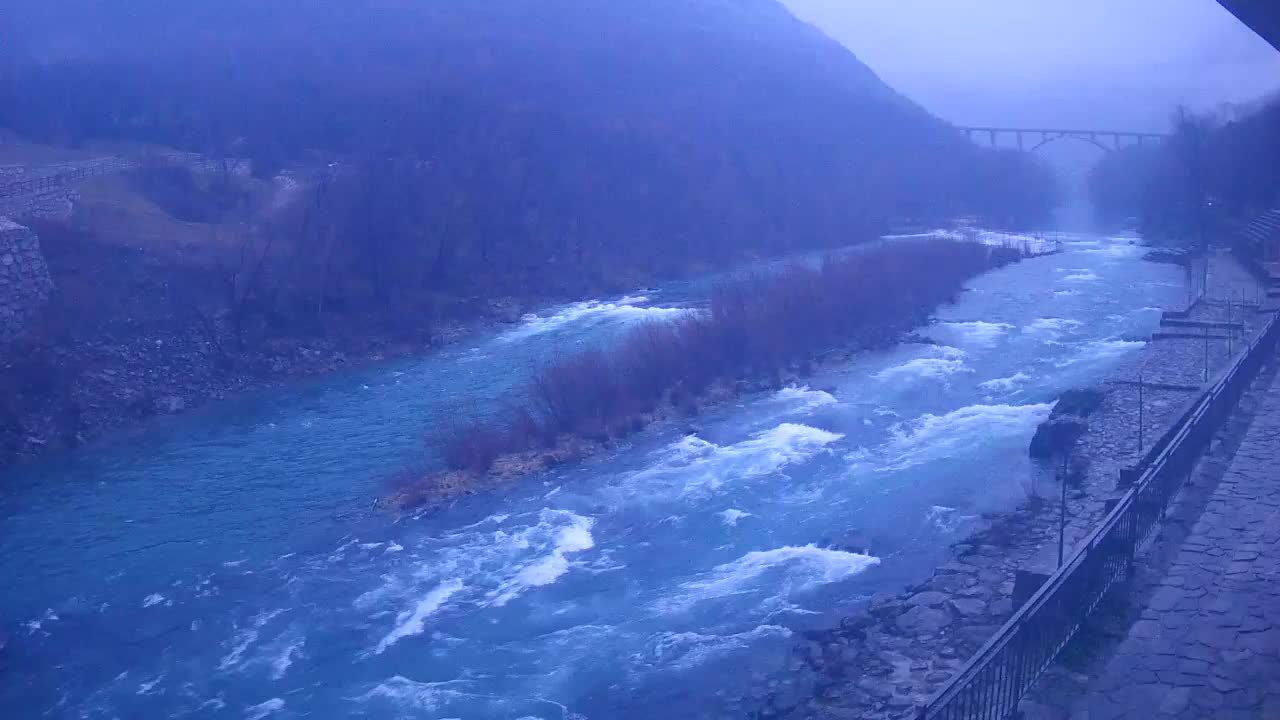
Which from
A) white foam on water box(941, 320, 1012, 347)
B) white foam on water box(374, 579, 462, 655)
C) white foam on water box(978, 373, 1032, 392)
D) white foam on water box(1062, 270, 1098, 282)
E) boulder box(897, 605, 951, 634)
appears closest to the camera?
boulder box(897, 605, 951, 634)

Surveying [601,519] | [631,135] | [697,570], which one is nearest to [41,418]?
[601,519]

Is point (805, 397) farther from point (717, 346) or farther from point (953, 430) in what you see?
point (953, 430)

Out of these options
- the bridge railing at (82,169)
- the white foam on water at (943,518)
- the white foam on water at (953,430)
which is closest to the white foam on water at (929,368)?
the white foam on water at (953,430)

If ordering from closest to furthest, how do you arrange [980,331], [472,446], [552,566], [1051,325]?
[552,566] < [472,446] < [980,331] < [1051,325]

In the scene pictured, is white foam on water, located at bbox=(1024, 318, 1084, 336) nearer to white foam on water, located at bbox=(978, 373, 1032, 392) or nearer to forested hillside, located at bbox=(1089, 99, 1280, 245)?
white foam on water, located at bbox=(978, 373, 1032, 392)

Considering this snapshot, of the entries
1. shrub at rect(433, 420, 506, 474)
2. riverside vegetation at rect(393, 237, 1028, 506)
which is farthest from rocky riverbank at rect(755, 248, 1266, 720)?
shrub at rect(433, 420, 506, 474)

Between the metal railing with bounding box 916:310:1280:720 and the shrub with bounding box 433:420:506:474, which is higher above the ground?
the metal railing with bounding box 916:310:1280:720

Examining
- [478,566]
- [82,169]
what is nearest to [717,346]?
[478,566]
